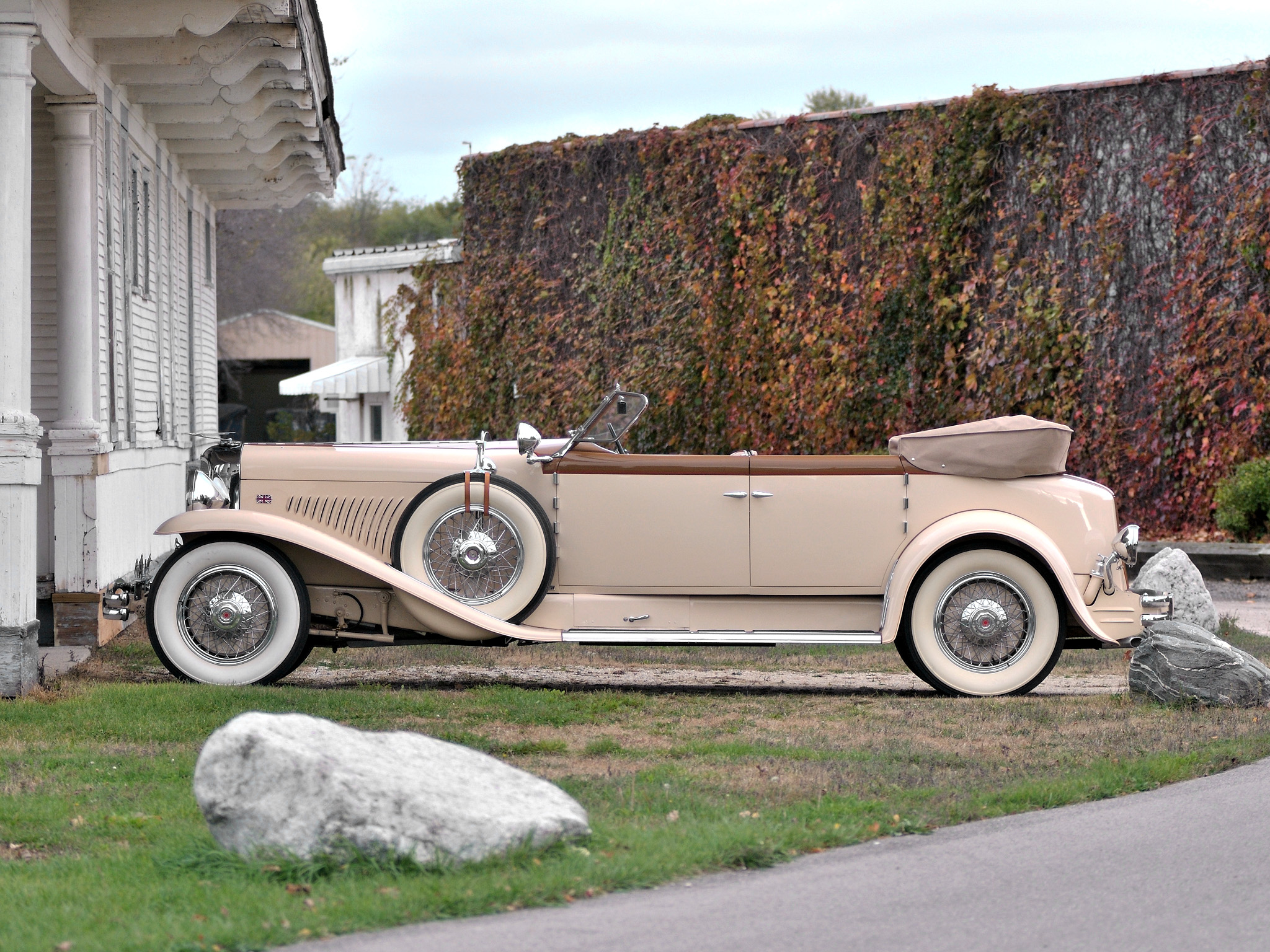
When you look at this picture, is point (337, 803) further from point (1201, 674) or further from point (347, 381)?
point (347, 381)

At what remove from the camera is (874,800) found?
5.19 m

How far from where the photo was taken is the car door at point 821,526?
7.67 metres

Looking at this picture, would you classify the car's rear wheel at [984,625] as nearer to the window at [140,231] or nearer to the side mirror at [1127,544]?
the side mirror at [1127,544]

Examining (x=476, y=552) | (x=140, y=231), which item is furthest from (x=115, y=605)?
(x=140, y=231)

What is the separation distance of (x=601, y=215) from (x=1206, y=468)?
25.3 ft

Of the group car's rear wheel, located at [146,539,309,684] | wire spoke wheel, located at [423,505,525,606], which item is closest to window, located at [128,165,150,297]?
car's rear wheel, located at [146,539,309,684]

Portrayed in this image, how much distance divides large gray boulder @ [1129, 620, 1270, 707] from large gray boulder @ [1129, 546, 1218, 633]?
2165mm

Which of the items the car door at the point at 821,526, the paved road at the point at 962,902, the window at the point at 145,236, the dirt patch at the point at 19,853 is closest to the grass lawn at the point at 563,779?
the dirt patch at the point at 19,853

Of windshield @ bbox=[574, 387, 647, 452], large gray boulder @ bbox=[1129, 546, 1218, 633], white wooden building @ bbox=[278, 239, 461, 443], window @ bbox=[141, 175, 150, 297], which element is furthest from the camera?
white wooden building @ bbox=[278, 239, 461, 443]

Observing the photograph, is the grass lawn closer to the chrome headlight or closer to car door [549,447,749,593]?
car door [549,447,749,593]

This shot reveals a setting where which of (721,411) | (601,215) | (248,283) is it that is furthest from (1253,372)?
(248,283)

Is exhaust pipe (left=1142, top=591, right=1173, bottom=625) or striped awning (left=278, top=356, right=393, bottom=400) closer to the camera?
exhaust pipe (left=1142, top=591, right=1173, bottom=625)

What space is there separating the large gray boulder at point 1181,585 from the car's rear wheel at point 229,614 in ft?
17.0

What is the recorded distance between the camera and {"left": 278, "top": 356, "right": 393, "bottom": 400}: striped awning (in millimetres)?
27109
